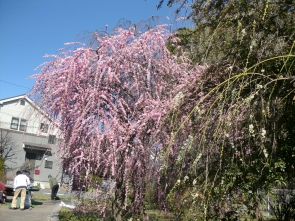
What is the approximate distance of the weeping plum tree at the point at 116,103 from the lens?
5543mm

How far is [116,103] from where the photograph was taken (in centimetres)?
593

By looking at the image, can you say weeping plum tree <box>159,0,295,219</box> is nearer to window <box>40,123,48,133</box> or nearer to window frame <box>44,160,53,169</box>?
window <box>40,123,48,133</box>

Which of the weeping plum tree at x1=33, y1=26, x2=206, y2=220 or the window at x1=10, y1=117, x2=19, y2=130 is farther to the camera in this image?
the window at x1=10, y1=117, x2=19, y2=130

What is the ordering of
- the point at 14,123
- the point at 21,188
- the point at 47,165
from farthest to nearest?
the point at 47,165
the point at 14,123
the point at 21,188

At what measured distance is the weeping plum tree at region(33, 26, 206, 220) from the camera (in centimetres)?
554

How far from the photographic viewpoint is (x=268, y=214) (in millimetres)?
10258

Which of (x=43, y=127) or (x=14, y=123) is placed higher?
(x=14, y=123)

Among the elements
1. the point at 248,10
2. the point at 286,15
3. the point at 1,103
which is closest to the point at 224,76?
the point at 248,10

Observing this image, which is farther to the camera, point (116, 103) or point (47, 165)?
A: point (47, 165)

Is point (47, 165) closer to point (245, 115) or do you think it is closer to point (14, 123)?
point (14, 123)

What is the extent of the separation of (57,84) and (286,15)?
3.92m

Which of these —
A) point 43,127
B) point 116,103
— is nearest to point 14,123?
point 43,127

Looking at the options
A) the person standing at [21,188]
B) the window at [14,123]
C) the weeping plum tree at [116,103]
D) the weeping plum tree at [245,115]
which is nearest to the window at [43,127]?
the weeping plum tree at [116,103]

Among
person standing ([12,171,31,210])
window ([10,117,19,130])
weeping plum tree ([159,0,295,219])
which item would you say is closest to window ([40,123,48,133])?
weeping plum tree ([159,0,295,219])
